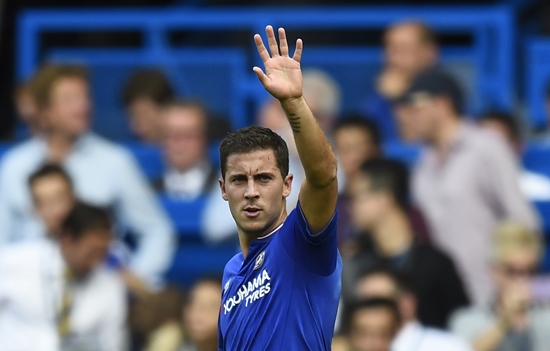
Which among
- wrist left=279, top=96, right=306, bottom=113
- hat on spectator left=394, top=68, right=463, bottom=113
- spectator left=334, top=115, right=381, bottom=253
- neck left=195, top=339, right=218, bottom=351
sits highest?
hat on spectator left=394, top=68, right=463, bottom=113

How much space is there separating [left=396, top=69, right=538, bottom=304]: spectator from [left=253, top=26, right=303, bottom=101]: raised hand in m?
3.61

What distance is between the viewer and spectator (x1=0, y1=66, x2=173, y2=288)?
7.72 metres

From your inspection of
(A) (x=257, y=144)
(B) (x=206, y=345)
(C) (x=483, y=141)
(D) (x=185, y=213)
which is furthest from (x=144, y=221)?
(A) (x=257, y=144)

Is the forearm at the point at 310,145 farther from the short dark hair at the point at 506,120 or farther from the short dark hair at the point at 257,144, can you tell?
the short dark hair at the point at 506,120

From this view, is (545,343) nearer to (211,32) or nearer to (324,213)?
(324,213)

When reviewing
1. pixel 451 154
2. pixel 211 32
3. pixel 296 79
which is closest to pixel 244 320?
pixel 296 79

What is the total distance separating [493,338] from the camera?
22.0ft

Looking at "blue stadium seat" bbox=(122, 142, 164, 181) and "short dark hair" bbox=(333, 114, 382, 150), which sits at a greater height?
"short dark hair" bbox=(333, 114, 382, 150)

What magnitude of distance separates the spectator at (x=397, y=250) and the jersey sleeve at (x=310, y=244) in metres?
3.13

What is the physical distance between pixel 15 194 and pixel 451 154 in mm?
2706

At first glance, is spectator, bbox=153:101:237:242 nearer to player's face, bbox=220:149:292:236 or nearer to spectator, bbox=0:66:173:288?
spectator, bbox=0:66:173:288

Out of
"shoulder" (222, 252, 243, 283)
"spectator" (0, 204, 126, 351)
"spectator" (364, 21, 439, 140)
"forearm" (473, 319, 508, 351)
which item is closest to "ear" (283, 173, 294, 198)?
"shoulder" (222, 252, 243, 283)

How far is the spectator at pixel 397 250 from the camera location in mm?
6910

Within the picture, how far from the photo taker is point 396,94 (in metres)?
8.12
